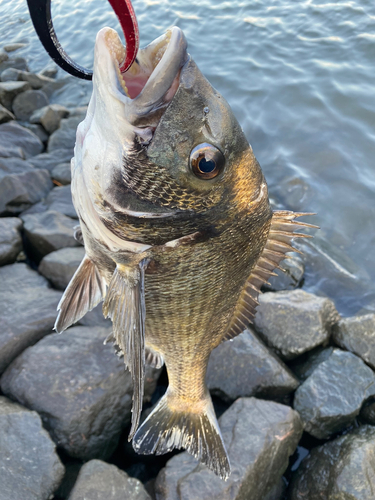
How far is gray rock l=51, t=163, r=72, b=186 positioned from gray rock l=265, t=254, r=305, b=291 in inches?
137

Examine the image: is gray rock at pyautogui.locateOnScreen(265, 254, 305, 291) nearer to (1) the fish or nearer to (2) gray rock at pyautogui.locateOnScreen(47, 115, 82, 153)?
(1) the fish

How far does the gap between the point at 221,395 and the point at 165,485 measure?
95cm

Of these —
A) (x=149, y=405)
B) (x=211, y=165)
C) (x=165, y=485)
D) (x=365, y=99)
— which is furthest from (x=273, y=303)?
(x=365, y=99)

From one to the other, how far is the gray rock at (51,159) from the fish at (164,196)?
519cm

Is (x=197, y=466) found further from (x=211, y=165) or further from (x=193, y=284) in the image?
(x=211, y=165)

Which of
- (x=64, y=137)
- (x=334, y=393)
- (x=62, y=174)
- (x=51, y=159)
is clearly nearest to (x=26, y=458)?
(x=334, y=393)

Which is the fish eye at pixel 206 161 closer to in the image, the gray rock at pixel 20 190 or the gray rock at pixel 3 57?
the gray rock at pixel 20 190

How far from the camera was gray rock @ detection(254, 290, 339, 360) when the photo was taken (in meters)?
3.93

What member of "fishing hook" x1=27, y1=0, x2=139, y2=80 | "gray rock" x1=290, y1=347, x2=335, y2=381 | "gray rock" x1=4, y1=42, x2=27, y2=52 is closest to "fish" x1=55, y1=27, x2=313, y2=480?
"fishing hook" x1=27, y1=0, x2=139, y2=80

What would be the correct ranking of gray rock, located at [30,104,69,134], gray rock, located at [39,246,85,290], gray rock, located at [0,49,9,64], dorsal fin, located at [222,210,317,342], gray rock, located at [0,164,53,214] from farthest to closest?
gray rock, located at [0,49,9,64], gray rock, located at [30,104,69,134], gray rock, located at [0,164,53,214], gray rock, located at [39,246,85,290], dorsal fin, located at [222,210,317,342]

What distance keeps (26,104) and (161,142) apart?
8.74 meters

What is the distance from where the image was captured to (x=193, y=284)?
1.96 m

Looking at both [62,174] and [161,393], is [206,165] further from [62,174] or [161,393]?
[62,174]

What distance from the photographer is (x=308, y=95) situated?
A: 8.08 m
